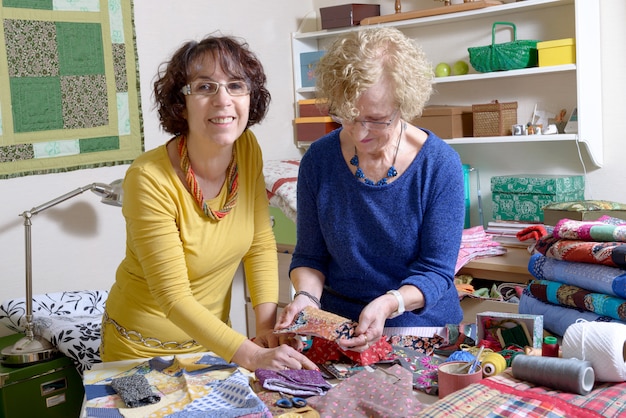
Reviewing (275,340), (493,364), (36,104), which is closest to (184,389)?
(275,340)

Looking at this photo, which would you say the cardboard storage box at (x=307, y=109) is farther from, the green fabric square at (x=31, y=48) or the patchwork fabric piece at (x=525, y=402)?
the patchwork fabric piece at (x=525, y=402)

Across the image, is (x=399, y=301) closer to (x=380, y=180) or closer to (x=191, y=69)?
(x=380, y=180)

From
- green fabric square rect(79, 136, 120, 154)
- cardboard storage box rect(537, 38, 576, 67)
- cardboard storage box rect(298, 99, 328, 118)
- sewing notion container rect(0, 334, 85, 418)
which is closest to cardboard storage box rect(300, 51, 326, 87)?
cardboard storage box rect(298, 99, 328, 118)

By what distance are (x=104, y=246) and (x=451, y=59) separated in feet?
6.11

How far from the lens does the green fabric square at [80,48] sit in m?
3.20

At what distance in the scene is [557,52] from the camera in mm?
3115

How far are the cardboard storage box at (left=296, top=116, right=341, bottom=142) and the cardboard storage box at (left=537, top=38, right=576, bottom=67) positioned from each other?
1221 millimetres

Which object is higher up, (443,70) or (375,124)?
(443,70)

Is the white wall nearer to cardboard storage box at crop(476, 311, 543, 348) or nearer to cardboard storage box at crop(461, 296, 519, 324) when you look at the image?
cardboard storage box at crop(461, 296, 519, 324)

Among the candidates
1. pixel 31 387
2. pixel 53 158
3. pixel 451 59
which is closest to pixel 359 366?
pixel 31 387

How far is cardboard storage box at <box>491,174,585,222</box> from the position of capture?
10.5ft

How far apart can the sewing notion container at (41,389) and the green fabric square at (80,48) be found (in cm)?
118

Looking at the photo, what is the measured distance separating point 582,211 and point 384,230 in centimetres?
127

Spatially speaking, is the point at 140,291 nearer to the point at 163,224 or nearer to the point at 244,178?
the point at 163,224
